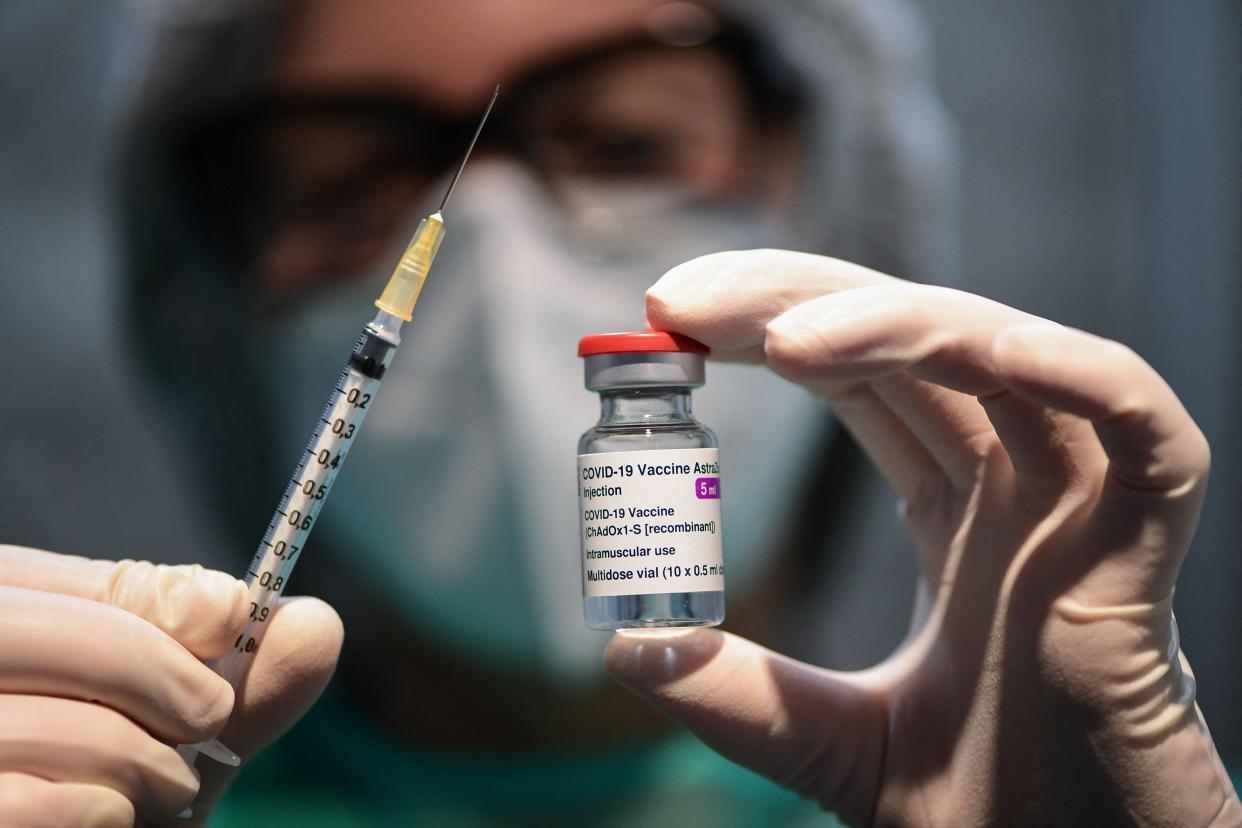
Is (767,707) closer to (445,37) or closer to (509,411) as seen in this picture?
(509,411)

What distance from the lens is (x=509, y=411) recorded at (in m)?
1.47

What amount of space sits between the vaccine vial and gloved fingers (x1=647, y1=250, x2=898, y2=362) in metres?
0.02

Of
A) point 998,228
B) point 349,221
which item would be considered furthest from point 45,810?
point 998,228

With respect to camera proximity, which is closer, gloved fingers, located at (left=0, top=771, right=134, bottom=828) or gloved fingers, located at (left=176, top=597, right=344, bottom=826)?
gloved fingers, located at (left=0, top=771, right=134, bottom=828)

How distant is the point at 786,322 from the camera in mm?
755

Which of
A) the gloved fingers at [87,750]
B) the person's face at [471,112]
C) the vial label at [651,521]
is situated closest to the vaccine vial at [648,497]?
the vial label at [651,521]

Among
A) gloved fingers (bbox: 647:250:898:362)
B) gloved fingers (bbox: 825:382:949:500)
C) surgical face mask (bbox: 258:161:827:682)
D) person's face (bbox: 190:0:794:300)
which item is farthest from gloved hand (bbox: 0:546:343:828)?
person's face (bbox: 190:0:794:300)

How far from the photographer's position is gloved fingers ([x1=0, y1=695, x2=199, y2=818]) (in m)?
0.73

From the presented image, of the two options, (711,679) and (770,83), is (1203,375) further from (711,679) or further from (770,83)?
(711,679)

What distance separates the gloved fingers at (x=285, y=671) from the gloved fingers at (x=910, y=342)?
0.45 metres

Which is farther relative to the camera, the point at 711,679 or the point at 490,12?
the point at 490,12

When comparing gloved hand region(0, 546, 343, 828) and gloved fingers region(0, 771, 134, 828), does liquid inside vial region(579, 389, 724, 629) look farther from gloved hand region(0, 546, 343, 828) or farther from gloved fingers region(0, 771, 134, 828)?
gloved fingers region(0, 771, 134, 828)

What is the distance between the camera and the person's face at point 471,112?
4.94 ft

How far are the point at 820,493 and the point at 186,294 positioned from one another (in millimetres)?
1091
